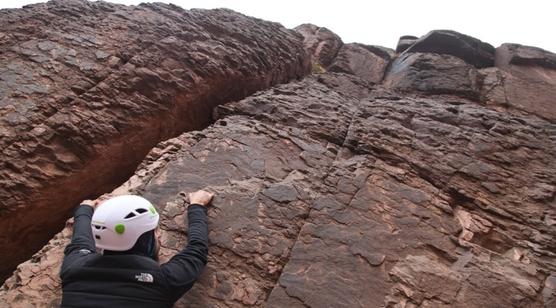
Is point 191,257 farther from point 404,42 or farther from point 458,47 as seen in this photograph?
point 404,42

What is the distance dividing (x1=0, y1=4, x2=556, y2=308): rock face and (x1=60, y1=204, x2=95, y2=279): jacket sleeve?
54 cm

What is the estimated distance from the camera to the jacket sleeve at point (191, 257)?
383 cm

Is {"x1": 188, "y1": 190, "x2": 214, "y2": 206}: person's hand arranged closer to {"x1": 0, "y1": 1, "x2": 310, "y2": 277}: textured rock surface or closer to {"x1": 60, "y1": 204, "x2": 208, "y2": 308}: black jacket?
{"x1": 60, "y1": 204, "x2": 208, "y2": 308}: black jacket

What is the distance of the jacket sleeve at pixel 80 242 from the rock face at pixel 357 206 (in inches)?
21.3

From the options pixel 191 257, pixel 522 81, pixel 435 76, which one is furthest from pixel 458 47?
pixel 191 257

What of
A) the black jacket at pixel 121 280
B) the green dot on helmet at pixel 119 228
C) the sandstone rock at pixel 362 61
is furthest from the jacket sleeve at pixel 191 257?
the sandstone rock at pixel 362 61

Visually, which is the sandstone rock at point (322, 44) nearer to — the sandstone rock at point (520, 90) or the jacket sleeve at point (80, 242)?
the sandstone rock at point (520, 90)

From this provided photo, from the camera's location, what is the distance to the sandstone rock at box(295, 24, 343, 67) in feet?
51.7

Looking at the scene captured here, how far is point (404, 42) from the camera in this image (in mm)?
18000

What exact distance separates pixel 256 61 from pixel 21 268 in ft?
24.4

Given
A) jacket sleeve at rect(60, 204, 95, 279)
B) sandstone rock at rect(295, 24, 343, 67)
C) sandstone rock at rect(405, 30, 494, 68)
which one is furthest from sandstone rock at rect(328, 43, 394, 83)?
jacket sleeve at rect(60, 204, 95, 279)

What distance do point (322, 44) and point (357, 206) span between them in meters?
11.5

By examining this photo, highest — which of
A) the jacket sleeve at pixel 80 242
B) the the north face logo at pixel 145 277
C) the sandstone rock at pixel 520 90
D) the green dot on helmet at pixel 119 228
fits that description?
the sandstone rock at pixel 520 90

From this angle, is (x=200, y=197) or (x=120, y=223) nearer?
(x=120, y=223)
